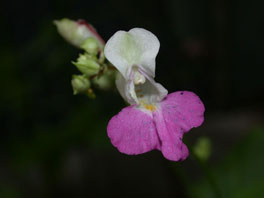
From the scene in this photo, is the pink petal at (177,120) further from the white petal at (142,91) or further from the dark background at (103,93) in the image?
the dark background at (103,93)

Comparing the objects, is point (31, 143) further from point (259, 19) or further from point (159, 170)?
point (259, 19)

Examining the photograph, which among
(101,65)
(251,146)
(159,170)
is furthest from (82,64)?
(159,170)

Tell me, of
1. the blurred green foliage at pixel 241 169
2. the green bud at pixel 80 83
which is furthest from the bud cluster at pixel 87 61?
the blurred green foliage at pixel 241 169

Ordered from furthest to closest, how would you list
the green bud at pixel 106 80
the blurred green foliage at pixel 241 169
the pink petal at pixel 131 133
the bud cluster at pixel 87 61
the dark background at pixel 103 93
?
the dark background at pixel 103 93 < the blurred green foliage at pixel 241 169 < the green bud at pixel 106 80 < the bud cluster at pixel 87 61 < the pink petal at pixel 131 133

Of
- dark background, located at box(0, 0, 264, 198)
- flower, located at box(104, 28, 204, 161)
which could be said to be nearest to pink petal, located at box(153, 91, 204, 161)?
flower, located at box(104, 28, 204, 161)

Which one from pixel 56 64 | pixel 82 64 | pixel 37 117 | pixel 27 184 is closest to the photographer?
pixel 82 64
